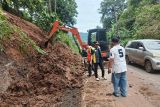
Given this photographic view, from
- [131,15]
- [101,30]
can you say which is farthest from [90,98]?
[131,15]

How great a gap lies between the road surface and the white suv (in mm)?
812

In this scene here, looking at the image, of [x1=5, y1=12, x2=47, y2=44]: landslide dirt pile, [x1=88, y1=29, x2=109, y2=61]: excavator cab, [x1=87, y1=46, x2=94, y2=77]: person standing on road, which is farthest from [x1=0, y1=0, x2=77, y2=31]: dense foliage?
[x1=87, y1=46, x2=94, y2=77]: person standing on road

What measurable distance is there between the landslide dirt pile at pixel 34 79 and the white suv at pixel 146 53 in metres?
4.19

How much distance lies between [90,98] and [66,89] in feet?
3.32

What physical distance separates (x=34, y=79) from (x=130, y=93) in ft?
10.6

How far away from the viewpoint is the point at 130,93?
1097 cm

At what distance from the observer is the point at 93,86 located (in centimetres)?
1229

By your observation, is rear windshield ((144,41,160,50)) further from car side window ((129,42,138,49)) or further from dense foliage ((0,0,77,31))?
dense foliage ((0,0,77,31))

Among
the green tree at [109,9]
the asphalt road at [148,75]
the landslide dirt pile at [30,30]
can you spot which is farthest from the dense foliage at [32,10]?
the green tree at [109,9]

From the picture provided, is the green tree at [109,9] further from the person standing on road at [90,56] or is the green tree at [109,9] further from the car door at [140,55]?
the person standing on road at [90,56]

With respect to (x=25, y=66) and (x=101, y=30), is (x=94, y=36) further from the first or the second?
(x=25, y=66)

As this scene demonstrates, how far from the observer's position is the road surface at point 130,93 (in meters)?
9.36

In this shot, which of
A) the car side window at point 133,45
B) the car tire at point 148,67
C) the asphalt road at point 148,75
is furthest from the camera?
the car side window at point 133,45

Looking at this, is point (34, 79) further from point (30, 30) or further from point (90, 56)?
point (30, 30)
